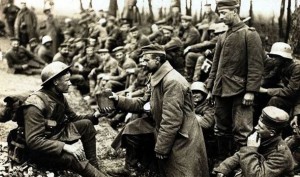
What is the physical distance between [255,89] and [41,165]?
2957 millimetres

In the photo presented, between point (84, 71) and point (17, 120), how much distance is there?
24.4 feet

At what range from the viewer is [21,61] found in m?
14.8

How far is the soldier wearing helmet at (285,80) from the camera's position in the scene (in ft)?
21.7

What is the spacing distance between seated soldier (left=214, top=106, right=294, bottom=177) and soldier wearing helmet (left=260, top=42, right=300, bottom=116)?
75.6 inches

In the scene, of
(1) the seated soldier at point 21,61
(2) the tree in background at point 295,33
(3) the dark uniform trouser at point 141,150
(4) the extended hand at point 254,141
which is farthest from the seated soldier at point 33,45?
(4) the extended hand at point 254,141

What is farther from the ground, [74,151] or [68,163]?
[74,151]

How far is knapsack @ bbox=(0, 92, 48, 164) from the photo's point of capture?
5.55 metres

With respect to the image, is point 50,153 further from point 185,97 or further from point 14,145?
point 185,97

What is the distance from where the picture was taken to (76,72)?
12.8m

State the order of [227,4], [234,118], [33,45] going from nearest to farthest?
[227,4], [234,118], [33,45]

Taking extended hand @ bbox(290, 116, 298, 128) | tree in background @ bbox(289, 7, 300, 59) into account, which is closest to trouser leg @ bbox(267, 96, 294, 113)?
extended hand @ bbox(290, 116, 298, 128)

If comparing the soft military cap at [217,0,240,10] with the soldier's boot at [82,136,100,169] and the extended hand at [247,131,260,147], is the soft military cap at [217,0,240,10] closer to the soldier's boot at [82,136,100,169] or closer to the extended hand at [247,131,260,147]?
the extended hand at [247,131,260,147]

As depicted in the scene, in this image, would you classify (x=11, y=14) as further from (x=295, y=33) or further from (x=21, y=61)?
(x=295, y=33)

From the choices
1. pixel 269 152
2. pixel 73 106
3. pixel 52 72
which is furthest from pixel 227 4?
pixel 73 106
